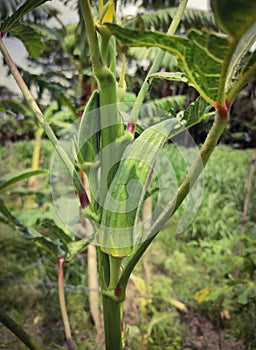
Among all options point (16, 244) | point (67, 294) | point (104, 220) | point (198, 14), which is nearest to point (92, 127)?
point (104, 220)

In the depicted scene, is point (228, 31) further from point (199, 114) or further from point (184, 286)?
point (184, 286)

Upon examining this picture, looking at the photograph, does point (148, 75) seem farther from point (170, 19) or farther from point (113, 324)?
point (170, 19)

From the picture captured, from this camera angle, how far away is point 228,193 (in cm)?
267

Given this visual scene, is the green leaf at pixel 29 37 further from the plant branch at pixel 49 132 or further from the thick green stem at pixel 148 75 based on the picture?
the thick green stem at pixel 148 75

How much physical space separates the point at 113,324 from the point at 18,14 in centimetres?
26

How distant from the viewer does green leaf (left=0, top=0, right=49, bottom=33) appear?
0.86ft

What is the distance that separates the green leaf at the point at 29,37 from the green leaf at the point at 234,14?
25 cm

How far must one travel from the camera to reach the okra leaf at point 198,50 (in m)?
0.18

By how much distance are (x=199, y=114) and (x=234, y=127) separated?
674cm

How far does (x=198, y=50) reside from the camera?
0.62ft

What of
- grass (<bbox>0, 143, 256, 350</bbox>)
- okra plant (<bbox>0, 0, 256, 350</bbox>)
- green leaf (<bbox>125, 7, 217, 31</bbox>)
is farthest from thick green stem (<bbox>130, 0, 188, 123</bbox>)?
green leaf (<bbox>125, 7, 217, 31</bbox>)

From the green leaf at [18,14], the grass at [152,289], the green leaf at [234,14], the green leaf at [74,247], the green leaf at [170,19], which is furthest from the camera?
the green leaf at [170,19]

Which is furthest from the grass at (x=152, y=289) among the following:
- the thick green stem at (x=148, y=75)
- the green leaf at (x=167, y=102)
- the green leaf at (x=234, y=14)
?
the green leaf at (x=234, y=14)

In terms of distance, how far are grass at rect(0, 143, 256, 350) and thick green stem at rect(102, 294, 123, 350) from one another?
721mm
